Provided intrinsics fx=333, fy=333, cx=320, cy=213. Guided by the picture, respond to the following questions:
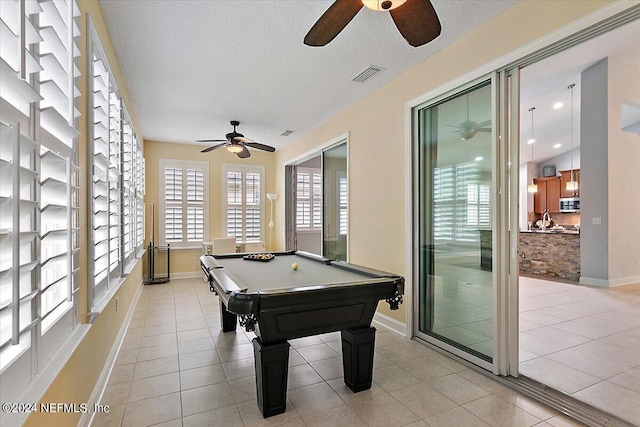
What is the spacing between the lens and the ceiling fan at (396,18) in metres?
1.80

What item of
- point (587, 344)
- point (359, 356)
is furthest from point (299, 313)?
point (587, 344)

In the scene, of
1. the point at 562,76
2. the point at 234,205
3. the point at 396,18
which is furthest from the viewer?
the point at 234,205

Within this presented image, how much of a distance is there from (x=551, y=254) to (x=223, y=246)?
6.73 meters

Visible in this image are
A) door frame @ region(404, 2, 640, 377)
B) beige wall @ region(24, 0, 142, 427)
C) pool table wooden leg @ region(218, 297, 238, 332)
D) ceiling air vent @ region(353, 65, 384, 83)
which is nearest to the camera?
beige wall @ region(24, 0, 142, 427)

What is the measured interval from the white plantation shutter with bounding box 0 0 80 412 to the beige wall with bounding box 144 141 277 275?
5530 millimetres

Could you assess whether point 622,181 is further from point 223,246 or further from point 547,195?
point 223,246

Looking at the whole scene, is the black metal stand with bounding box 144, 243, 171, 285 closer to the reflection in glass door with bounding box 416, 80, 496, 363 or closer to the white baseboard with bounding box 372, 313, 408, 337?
the white baseboard with bounding box 372, 313, 408, 337

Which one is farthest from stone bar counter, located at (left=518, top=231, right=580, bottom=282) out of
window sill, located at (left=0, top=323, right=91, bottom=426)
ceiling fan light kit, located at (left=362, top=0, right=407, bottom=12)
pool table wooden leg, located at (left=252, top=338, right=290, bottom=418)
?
window sill, located at (left=0, top=323, right=91, bottom=426)

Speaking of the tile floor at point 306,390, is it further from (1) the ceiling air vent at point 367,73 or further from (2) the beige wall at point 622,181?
(2) the beige wall at point 622,181

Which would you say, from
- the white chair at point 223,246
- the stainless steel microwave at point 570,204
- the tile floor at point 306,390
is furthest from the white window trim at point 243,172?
the stainless steel microwave at point 570,204

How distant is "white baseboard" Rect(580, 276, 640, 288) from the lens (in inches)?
225

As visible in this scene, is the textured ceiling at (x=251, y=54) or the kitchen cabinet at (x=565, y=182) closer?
the textured ceiling at (x=251, y=54)

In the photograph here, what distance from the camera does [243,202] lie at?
25.6 ft

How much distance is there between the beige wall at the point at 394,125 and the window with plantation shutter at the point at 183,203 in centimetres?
Answer: 330
